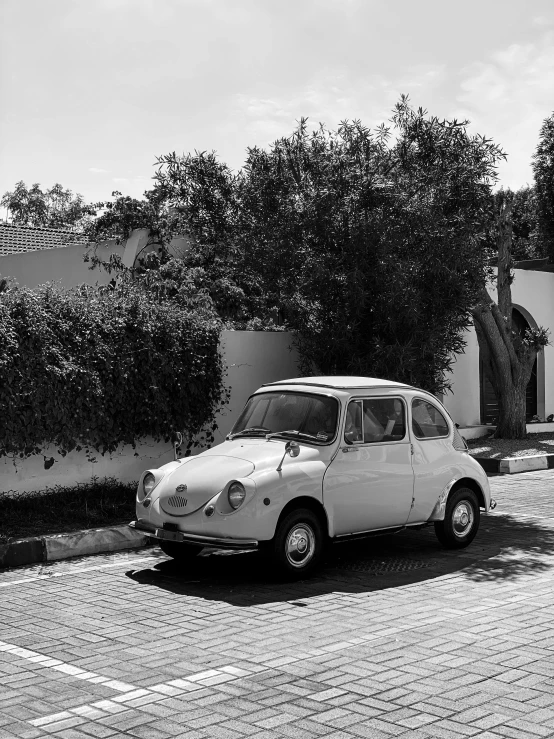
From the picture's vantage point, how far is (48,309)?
36.2ft

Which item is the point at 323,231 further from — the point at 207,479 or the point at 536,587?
the point at 536,587

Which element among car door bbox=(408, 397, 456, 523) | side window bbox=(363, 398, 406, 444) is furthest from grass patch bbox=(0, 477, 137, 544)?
car door bbox=(408, 397, 456, 523)

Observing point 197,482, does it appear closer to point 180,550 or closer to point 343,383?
point 180,550

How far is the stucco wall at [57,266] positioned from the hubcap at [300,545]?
38.8ft

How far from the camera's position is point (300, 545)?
790 centimetres

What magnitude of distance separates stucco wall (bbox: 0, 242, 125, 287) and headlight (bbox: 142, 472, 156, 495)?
1065cm

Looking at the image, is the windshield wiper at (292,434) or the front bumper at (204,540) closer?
the front bumper at (204,540)

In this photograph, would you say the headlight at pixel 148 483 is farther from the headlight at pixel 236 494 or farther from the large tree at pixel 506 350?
the large tree at pixel 506 350

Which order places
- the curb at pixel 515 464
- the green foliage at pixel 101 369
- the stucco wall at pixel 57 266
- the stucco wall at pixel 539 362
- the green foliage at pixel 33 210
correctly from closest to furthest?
1. the green foliage at pixel 101 369
2. the curb at pixel 515 464
3. the stucco wall at pixel 57 266
4. the stucco wall at pixel 539 362
5. the green foliage at pixel 33 210

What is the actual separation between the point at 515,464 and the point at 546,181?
1177cm

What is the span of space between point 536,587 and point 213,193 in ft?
32.5

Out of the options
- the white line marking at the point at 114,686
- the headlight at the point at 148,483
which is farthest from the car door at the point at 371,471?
the white line marking at the point at 114,686

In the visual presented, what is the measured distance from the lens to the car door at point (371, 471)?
8234 mm

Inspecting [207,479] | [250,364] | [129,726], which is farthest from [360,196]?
[129,726]
